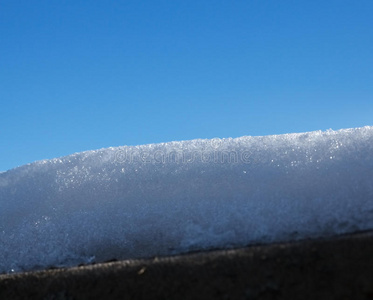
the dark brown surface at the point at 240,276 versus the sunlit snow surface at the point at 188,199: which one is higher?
the sunlit snow surface at the point at 188,199

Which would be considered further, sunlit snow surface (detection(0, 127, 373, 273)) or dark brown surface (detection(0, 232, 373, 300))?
sunlit snow surface (detection(0, 127, 373, 273))

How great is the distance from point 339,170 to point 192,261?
0.89 m

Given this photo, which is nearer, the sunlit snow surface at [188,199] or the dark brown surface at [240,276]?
the dark brown surface at [240,276]

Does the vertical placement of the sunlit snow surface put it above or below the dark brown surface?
above

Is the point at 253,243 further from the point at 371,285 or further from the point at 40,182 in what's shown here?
the point at 40,182

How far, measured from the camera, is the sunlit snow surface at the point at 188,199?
78.5 inches

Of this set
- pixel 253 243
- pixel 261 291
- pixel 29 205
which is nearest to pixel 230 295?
pixel 261 291

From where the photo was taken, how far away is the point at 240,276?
1560 mm

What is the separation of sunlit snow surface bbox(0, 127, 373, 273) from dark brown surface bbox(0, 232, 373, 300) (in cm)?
21

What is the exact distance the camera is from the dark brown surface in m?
1.44

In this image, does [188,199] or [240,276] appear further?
[188,199]

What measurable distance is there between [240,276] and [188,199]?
2.35ft

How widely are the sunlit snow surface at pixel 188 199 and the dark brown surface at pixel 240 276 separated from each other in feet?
0.69

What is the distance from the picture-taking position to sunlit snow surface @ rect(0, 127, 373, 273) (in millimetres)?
1994
